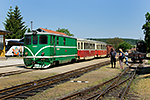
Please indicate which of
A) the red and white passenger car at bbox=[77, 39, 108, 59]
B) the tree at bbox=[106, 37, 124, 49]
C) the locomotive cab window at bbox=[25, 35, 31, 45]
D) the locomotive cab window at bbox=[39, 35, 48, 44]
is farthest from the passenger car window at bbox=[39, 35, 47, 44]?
the tree at bbox=[106, 37, 124, 49]

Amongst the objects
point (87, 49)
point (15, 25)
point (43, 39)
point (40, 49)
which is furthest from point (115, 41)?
point (40, 49)

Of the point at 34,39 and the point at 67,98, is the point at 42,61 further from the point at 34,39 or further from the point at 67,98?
the point at 67,98

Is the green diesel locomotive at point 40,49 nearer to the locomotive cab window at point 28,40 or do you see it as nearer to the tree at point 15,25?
the locomotive cab window at point 28,40

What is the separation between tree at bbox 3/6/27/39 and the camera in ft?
178

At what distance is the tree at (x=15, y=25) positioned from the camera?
54131 mm

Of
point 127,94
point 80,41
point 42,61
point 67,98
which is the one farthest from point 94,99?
point 80,41

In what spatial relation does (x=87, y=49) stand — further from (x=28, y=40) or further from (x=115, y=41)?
(x=115, y=41)

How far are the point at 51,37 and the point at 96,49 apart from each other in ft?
47.5

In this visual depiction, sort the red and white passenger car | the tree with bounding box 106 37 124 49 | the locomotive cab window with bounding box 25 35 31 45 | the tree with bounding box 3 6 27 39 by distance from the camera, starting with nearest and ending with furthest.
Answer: the locomotive cab window with bounding box 25 35 31 45, the red and white passenger car, the tree with bounding box 3 6 27 39, the tree with bounding box 106 37 124 49

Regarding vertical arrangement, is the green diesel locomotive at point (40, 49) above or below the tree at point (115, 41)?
below

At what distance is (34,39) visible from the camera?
14.9 metres

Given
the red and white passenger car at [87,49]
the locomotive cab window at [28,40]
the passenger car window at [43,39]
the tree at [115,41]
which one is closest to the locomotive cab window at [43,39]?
the passenger car window at [43,39]

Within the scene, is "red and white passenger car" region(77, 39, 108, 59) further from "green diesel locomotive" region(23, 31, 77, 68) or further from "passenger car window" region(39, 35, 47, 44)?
"passenger car window" region(39, 35, 47, 44)

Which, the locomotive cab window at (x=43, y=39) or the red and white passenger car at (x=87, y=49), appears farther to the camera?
the red and white passenger car at (x=87, y=49)
